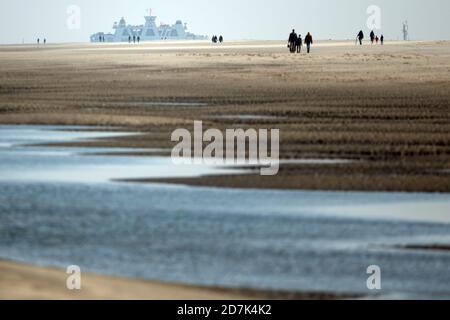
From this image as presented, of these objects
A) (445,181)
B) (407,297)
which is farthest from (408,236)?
(445,181)

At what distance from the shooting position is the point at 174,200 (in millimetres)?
13289

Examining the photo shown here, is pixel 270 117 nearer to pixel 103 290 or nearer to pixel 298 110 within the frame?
pixel 298 110

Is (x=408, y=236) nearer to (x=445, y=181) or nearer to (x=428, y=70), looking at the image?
(x=445, y=181)

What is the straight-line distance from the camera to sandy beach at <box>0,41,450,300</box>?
Answer: 30.1 ft

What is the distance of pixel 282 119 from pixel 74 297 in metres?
14.7

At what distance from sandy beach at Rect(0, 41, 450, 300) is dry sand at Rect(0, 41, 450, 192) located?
0.07 feet

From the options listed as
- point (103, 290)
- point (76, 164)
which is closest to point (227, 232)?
point (103, 290)

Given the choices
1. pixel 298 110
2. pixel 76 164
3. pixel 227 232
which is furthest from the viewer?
pixel 298 110

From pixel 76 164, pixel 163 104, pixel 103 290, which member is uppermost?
pixel 163 104

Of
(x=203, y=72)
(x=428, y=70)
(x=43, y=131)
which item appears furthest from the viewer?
(x=203, y=72)

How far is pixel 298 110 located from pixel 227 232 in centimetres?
1393

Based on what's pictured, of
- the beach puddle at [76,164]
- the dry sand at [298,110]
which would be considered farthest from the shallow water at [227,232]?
the dry sand at [298,110]

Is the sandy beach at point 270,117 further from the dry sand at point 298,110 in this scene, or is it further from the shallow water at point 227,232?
the shallow water at point 227,232

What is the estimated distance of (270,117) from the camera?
23.4 meters
